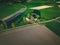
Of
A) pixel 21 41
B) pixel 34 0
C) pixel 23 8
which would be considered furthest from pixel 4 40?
pixel 34 0

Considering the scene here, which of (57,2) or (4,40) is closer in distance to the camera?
(4,40)

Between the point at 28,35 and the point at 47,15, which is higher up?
the point at 47,15

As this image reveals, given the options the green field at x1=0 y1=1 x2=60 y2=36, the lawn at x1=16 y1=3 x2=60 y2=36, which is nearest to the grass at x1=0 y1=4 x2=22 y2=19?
the green field at x1=0 y1=1 x2=60 y2=36

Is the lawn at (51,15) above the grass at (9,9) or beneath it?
beneath

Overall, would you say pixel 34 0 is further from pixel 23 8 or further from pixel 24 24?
pixel 24 24

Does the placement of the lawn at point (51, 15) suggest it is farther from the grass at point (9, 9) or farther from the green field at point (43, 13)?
the grass at point (9, 9)

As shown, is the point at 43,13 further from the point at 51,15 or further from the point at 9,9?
the point at 9,9

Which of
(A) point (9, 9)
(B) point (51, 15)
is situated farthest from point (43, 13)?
(A) point (9, 9)

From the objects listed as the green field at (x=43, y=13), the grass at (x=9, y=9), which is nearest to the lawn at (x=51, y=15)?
the green field at (x=43, y=13)

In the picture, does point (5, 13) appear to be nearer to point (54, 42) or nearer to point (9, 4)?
point (9, 4)

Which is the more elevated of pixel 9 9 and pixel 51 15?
pixel 9 9

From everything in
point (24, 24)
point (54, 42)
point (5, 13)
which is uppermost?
point (5, 13)
